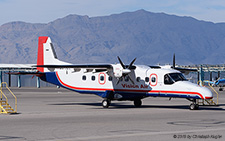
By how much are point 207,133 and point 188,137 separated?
1495mm

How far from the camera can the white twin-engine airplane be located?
32131 mm

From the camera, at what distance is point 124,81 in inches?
1368

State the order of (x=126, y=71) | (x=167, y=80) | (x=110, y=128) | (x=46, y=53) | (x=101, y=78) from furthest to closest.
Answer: (x=46, y=53) < (x=101, y=78) < (x=126, y=71) < (x=167, y=80) < (x=110, y=128)

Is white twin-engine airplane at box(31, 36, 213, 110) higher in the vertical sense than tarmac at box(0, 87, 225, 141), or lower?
higher

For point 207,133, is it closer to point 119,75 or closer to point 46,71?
point 119,75

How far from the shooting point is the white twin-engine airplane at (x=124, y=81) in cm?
3213

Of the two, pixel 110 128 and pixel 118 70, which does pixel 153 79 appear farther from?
pixel 110 128

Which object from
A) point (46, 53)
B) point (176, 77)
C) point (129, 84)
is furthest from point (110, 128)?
point (46, 53)

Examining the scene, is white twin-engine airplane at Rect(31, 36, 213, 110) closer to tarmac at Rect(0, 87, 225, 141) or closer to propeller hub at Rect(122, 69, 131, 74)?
propeller hub at Rect(122, 69, 131, 74)

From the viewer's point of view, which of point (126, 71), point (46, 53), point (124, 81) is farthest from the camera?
point (46, 53)

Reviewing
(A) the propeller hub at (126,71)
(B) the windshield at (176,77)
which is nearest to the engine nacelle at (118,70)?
(A) the propeller hub at (126,71)

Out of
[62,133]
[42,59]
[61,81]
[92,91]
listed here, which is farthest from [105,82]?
[62,133]

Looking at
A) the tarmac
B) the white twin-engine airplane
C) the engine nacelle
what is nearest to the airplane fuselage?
the white twin-engine airplane

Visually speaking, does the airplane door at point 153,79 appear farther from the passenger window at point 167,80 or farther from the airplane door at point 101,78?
the airplane door at point 101,78
